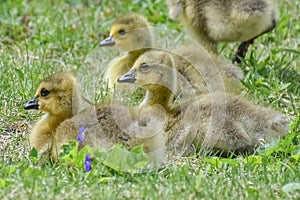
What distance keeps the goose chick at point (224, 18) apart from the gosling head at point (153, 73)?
0.78 meters

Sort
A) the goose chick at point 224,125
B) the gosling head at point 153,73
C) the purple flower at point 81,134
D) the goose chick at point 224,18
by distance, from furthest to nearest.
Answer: the goose chick at point 224,18 → the gosling head at point 153,73 → the goose chick at point 224,125 → the purple flower at point 81,134

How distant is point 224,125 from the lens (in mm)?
3623

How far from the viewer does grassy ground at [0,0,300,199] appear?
2.93 m

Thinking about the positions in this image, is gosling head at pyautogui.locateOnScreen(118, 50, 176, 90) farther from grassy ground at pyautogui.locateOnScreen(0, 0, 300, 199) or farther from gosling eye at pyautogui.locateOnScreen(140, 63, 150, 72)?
grassy ground at pyautogui.locateOnScreen(0, 0, 300, 199)

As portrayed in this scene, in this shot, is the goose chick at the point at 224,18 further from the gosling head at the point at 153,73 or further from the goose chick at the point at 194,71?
the gosling head at the point at 153,73

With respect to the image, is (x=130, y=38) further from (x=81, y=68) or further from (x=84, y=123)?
(x=84, y=123)

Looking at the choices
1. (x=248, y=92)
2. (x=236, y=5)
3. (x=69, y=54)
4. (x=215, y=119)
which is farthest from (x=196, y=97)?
(x=69, y=54)

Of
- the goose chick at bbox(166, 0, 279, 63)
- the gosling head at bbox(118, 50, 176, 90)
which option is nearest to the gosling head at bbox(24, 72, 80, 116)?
the gosling head at bbox(118, 50, 176, 90)

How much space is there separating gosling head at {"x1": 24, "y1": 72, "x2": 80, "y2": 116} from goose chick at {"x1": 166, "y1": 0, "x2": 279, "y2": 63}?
1.34 meters

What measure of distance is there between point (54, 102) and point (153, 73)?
0.56 meters

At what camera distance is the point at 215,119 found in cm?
363

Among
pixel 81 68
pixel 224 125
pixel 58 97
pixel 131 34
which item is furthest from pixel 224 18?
pixel 58 97

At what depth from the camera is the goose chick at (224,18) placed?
4.74 m

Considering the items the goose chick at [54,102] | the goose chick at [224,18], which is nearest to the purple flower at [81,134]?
the goose chick at [54,102]
